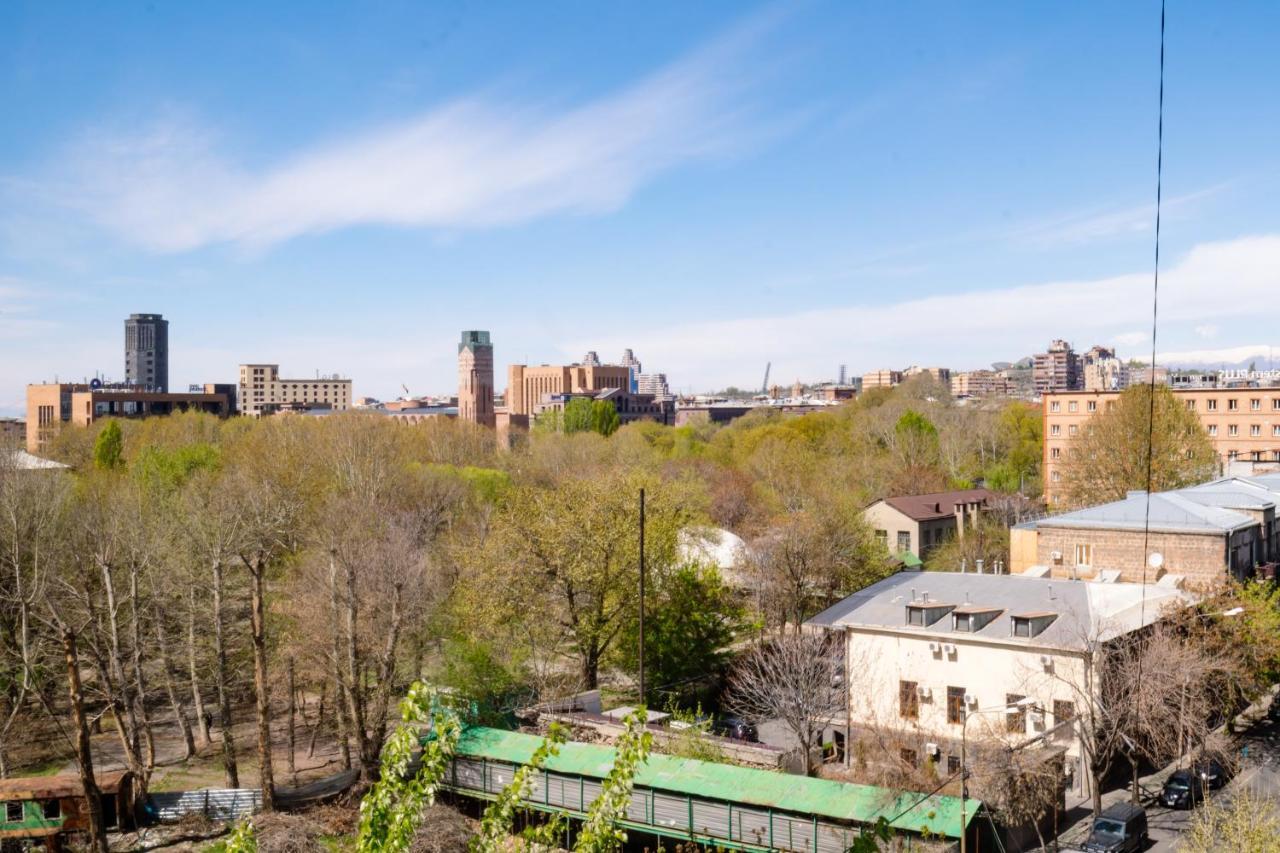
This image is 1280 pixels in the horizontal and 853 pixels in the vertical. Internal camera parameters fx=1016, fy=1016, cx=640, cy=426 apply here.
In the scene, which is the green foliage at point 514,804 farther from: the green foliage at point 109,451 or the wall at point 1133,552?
the green foliage at point 109,451

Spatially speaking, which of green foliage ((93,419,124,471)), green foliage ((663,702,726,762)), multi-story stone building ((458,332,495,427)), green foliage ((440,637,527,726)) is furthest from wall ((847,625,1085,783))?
multi-story stone building ((458,332,495,427))

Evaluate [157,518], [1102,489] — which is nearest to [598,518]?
[157,518]

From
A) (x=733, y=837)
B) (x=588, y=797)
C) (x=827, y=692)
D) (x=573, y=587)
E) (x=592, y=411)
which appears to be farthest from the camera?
(x=592, y=411)

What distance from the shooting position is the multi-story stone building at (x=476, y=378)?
466 ft

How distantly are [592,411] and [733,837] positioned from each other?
2495 inches

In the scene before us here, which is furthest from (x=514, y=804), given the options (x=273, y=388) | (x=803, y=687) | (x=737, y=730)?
(x=273, y=388)

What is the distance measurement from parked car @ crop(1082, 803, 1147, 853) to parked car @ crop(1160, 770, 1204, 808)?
2435 millimetres

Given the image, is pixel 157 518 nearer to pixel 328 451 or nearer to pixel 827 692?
pixel 328 451

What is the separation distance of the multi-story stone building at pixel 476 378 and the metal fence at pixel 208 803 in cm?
11614

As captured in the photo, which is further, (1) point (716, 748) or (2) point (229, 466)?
(2) point (229, 466)

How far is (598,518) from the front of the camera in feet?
97.3

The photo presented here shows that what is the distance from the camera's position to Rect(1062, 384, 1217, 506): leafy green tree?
44.8m

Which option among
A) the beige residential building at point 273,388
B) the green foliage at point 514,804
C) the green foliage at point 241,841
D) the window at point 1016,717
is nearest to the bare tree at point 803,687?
the window at point 1016,717

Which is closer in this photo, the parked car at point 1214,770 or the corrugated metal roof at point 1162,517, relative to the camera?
the parked car at point 1214,770
